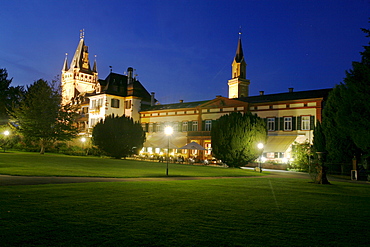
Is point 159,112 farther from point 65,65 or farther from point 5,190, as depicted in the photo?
point 65,65

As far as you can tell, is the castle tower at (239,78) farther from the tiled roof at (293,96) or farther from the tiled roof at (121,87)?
the tiled roof at (121,87)

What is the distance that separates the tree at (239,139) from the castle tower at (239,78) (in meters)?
24.6

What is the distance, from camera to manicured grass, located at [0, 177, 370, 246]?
6355 millimetres

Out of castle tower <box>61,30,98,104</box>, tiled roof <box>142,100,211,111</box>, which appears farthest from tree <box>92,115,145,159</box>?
castle tower <box>61,30,98,104</box>

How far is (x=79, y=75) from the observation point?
96.3 m

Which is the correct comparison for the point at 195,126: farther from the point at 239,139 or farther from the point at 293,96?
the point at 239,139

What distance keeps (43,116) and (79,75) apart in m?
53.3

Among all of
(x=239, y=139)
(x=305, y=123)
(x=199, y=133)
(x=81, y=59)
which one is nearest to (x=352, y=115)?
(x=239, y=139)

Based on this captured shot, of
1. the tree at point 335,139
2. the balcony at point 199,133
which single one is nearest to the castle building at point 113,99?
the balcony at point 199,133

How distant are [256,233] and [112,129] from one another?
39.1 metres

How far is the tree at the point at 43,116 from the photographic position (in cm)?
4488

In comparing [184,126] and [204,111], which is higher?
[204,111]

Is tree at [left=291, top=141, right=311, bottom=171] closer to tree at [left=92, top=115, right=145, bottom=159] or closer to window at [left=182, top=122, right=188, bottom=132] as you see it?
window at [left=182, top=122, right=188, bottom=132]

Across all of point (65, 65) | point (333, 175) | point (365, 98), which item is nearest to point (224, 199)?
point (365, 98)
